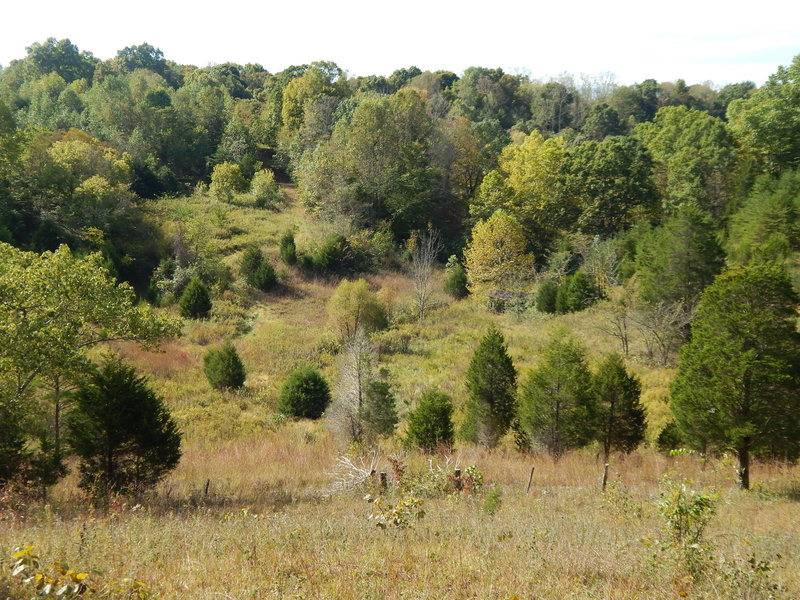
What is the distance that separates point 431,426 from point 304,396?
19.0 feet

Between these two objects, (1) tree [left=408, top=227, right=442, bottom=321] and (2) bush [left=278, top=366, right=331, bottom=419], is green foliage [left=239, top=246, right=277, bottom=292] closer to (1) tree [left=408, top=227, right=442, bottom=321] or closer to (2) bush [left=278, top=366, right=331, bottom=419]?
(1) tree [left=408, top=227, right=442, bottom=321]

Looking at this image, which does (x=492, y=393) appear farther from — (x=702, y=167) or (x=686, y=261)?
(x=702, y=167)

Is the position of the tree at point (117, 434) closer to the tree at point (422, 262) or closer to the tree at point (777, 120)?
the tree at point (422, 262)

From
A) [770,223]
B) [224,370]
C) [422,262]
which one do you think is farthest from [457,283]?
[224,370]

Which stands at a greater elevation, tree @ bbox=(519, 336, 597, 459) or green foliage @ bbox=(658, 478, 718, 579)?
green foliage @ bbox=(658, 478, 718, 579)

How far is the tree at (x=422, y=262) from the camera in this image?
2973cm

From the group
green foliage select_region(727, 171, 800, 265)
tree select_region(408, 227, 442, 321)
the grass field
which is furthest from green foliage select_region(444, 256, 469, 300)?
green foliage select_region(727, 171, 800, 265)

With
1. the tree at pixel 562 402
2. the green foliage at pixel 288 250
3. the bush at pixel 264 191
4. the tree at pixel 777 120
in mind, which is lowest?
the tree at pixel 562 402

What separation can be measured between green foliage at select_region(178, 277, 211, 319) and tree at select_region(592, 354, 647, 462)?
20.1 meters

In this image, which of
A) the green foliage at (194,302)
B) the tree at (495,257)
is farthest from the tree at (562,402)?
Result: the green foliage at (194,302)

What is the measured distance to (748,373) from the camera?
10.4m

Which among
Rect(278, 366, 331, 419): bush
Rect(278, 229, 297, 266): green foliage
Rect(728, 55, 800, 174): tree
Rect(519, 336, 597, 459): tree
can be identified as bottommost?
Rect(278, 366, 331, 419): bush

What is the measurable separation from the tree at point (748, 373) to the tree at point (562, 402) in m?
2.32

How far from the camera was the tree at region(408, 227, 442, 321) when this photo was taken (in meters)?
29.7
